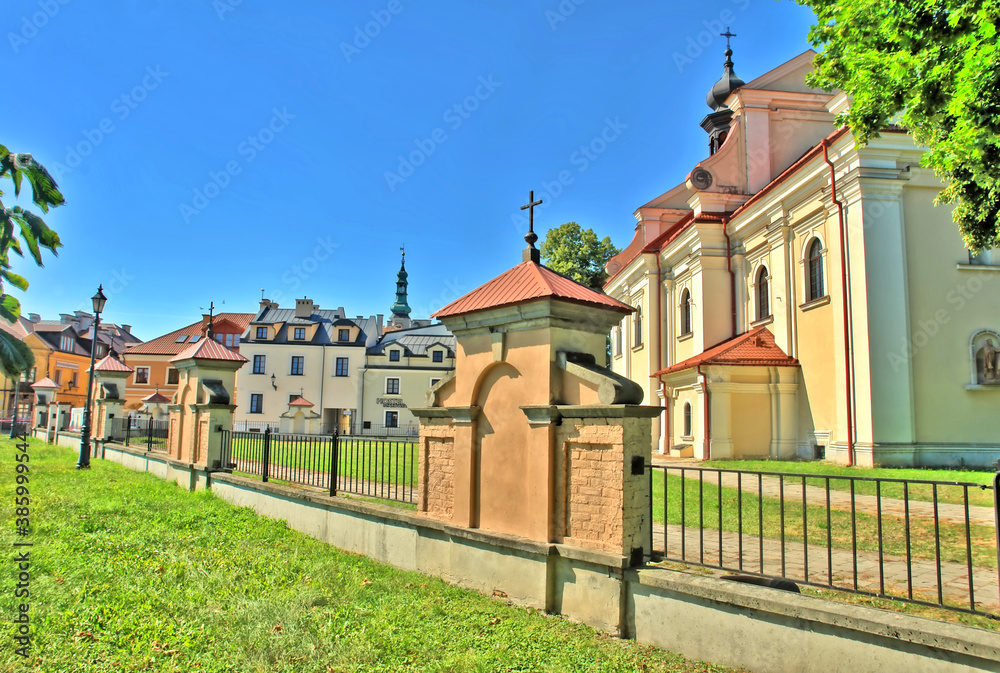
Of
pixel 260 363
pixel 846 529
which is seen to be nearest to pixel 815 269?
pixel 846 529

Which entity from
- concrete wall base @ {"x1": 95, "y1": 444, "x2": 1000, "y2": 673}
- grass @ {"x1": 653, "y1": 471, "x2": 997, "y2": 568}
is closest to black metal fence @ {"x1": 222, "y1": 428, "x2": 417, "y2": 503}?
concrete wall base @ {"x1": 95, "y1": 444, "x2": 1000, "y2": 673}

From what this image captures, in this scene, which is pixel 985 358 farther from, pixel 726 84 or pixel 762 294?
pixel 726 84

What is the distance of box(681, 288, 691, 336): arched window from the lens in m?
23.5

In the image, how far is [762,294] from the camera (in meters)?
20.1

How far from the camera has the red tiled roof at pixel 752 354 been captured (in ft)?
57.5

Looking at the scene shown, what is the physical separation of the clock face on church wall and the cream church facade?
49mm

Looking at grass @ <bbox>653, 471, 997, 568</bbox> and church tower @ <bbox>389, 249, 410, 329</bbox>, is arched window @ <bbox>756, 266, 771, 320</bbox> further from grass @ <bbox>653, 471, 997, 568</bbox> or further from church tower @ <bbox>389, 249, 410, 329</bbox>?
church tower @ <bbox>389, 249, 410, 329</bbox>

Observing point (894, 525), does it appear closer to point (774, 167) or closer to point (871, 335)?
point (871, 335)

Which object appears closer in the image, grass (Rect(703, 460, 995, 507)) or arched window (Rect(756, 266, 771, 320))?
grass (Rect(703, 460, 995, 507))

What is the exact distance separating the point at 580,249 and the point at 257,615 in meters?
35.3

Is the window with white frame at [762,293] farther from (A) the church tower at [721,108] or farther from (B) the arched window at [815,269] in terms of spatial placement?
(A) the church tower at [721,108]

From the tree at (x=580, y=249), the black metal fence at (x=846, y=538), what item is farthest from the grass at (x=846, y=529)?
the tree at (x=580, y=249)

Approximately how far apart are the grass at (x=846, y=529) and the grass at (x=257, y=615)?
8.12ft

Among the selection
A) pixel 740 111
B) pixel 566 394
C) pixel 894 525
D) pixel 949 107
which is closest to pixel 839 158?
pixel 740 111
